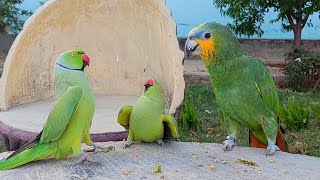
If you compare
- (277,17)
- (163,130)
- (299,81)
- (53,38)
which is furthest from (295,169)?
(277,17)

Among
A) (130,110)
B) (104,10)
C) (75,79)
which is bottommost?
(130,110)

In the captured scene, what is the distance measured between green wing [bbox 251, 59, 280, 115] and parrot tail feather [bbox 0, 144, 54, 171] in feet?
2.43

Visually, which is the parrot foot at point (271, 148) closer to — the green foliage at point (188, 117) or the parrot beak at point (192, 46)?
the parrot beak at point (192, 46)

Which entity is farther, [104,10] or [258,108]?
[104,10]

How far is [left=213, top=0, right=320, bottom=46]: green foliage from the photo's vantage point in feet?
21.4

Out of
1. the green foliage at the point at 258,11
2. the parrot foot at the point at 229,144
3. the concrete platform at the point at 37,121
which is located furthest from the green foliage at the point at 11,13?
the parrot foot at the point at 229,144

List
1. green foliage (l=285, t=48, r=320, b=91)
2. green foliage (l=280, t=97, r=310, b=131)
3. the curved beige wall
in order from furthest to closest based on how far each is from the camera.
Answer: green foliage (l=285, t=48, r=320, b=91) < green foliage (l=280, t=97, r=310, b=131) < the curved beige wall

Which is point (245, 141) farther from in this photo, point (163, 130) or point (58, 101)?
point (58, 101)

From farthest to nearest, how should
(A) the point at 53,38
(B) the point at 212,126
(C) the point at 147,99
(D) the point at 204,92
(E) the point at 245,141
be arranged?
(D) the point at 204,92, (B) the point at 212,126, (E) the point at 245,141, (A) the point at 53,38, (C) the point at 147,99

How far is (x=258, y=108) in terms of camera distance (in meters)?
1.98

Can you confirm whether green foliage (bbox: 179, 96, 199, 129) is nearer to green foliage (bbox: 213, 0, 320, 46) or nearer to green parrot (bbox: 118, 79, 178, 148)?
green parrot (bbox: 118, 79, 178, 148)

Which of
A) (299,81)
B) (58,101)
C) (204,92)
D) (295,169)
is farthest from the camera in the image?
(299,81)

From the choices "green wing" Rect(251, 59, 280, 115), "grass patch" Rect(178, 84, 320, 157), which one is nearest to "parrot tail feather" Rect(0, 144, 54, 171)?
"green wing" Rect(251, 59, 280, 115)

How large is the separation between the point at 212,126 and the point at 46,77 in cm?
150
